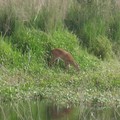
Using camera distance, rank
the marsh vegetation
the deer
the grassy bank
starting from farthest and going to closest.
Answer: the deer → the grassy bank → the marsh vegetation

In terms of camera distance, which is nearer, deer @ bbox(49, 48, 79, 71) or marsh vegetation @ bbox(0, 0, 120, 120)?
marsh vegetation @ bbox(0, 0, 120, 120)

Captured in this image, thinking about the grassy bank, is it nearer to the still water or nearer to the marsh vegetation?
the marsh vegetation

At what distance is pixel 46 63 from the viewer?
1420 cm

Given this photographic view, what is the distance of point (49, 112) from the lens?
10.9 metres

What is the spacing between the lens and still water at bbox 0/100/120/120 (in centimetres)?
1049

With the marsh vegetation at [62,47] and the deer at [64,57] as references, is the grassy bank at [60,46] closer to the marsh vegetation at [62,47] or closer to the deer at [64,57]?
the marsh vegetation at [62,47]

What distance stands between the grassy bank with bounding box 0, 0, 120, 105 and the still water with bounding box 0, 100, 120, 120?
0.93 feet

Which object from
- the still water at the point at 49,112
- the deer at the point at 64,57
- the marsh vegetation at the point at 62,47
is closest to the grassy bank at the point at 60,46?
the marsh vegetation at the point at 62,47

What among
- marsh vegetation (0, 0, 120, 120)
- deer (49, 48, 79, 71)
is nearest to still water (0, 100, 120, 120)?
marsh vegetation (0, 0, 120, 120)

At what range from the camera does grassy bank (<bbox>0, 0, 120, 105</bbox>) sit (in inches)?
473

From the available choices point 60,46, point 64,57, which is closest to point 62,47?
point 60,46

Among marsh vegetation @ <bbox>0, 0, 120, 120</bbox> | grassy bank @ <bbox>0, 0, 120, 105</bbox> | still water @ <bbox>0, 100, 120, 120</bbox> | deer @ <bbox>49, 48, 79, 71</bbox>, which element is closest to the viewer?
still water @ <bbox>0, 100, 120, 120</bbox>

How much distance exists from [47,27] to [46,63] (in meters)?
1.10

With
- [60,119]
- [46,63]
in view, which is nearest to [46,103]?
[60,119]
